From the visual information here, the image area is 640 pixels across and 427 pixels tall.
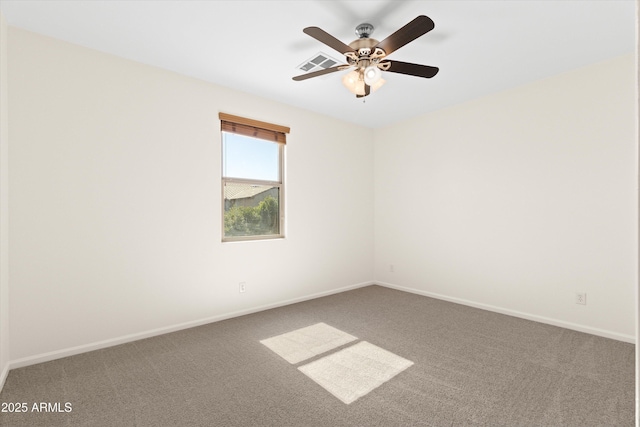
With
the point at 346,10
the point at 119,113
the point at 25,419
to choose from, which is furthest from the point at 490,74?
the point at 25,419

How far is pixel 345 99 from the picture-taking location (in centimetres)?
395

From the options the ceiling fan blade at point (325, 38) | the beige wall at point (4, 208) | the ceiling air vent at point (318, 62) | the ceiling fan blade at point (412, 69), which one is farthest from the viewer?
the ceiling air vent at point (318, 62)

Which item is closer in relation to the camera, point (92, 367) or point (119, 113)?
point (92, 367)

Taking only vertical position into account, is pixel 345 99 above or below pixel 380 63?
above

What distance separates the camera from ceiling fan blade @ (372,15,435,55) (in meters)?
1.88

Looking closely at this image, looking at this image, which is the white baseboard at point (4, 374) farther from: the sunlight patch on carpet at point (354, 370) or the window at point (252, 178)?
the sunlight patch on carpet at point (354, 370)

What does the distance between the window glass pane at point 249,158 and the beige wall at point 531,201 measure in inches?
83.6

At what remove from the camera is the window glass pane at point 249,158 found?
12.1 feet

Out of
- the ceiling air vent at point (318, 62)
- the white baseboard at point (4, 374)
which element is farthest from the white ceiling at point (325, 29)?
the white baseboard at point (4, 374)

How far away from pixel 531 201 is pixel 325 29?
2971 millimetres

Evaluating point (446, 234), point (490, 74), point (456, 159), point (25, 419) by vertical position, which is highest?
point (490, 74)

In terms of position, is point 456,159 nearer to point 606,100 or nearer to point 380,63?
point 606,100

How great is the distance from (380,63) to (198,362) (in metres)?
2.88

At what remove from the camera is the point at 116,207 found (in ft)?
9.30
